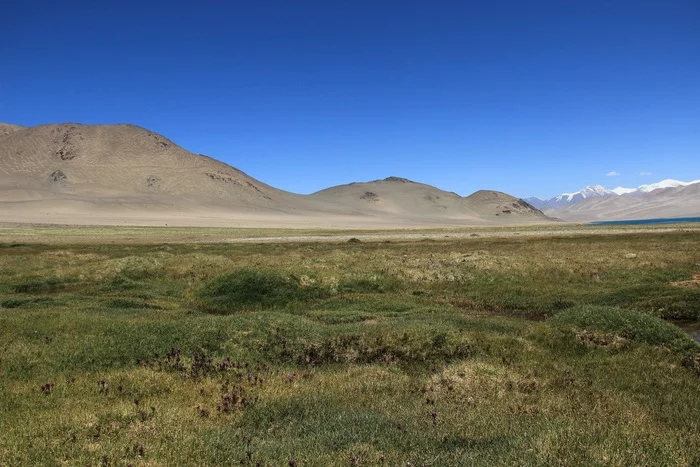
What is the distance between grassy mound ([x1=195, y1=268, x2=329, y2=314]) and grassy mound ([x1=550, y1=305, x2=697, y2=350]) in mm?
16685

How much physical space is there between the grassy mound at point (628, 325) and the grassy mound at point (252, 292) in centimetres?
1668

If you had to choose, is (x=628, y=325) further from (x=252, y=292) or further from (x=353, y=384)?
(x=252, y=292)

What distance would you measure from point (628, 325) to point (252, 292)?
21799mm

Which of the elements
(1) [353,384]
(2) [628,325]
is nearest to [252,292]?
(1) [353,384]

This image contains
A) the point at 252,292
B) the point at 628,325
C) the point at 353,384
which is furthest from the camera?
the point at 252,292

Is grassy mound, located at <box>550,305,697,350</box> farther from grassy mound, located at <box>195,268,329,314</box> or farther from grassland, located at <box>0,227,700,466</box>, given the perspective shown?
grassy mound, located at <box>195,268,329,314</box>

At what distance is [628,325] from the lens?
1708 centimetres

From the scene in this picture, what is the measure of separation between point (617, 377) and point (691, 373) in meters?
2.54

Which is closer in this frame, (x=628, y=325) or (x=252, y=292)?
(x=628, y=325)

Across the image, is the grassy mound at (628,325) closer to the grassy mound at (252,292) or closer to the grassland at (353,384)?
the grassland at (353,384)

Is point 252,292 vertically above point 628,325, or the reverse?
point 628,325

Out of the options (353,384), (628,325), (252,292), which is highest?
(628,325)

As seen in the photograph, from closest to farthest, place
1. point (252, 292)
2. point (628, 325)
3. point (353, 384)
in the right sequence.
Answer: point (353, 384) → point (628, 325) → point (252, 292)

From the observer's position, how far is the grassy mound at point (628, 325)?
1595 cm
